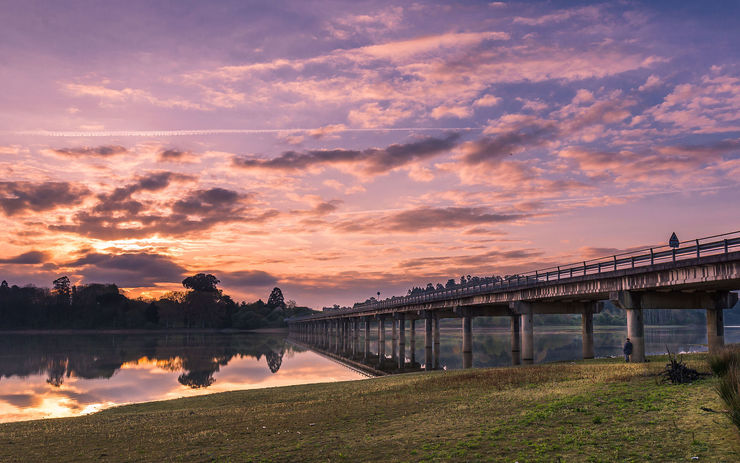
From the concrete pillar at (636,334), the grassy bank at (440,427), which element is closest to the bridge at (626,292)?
the concrete pillar at (636,334)

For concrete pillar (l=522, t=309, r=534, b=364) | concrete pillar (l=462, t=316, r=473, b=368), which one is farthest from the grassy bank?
concrete pillar (l=462, t=316, r=473, b=368)

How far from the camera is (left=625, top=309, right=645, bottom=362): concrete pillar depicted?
40.0m

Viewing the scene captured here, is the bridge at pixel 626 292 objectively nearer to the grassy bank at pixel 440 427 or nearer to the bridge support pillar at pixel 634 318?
the bridge support pillar at pixel 634 318

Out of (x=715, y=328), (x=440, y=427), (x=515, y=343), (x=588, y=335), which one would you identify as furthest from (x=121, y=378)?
(x=715, y=328)

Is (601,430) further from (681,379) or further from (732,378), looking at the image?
(681,379)

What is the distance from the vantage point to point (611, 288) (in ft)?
150

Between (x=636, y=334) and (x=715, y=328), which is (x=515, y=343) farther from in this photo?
(x=636, y=334)

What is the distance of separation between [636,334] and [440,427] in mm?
28829

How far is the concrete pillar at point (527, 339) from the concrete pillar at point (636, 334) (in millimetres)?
14483

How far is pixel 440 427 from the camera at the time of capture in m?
Result: 19.0

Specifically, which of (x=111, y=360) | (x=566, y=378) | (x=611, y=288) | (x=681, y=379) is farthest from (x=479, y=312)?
(x=111, y=360)

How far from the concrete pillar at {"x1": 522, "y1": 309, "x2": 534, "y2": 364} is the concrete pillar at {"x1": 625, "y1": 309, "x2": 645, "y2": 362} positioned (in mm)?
14483

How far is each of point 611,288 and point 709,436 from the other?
3331 centimetres

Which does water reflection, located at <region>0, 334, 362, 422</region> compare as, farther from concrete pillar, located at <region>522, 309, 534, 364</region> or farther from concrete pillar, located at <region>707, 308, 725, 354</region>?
concrete pillar, located at <region>707, 308, 725, 354</region>
